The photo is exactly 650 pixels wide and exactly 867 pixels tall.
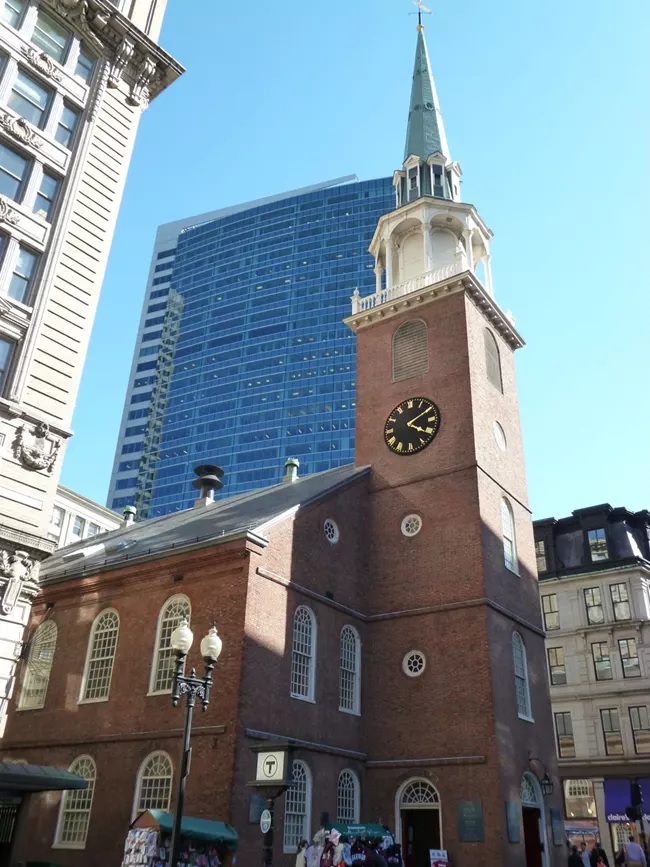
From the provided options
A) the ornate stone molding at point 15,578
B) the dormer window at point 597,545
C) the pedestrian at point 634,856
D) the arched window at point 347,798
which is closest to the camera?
the ornate stone molding at point 15,578

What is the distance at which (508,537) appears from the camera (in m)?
28.9

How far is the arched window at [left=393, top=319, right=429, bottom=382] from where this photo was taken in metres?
31.3

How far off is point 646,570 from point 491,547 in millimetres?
19427

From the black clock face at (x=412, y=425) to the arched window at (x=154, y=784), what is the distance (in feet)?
45.2

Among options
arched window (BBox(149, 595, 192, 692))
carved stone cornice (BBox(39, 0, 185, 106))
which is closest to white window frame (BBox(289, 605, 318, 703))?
arched window (BBox(149, 595, 192, 692))

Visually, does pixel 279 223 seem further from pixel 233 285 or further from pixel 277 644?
pixel 277 644

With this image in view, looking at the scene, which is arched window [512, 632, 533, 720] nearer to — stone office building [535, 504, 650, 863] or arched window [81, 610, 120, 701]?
arched window [81, 610, 120, 701]

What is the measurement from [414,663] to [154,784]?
29.3 feet

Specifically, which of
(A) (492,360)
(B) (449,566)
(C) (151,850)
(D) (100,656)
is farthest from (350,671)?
(A) (492,360)

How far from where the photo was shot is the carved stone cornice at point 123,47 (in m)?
23.0

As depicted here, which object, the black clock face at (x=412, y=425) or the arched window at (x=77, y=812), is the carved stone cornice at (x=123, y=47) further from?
the arched window at (x=77, y=812)

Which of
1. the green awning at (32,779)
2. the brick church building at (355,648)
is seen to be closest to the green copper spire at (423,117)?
the brick church building at (355,648)

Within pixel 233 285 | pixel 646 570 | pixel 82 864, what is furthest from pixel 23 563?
pixel 233 285

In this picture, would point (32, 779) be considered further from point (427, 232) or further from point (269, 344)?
point (269, 344)
